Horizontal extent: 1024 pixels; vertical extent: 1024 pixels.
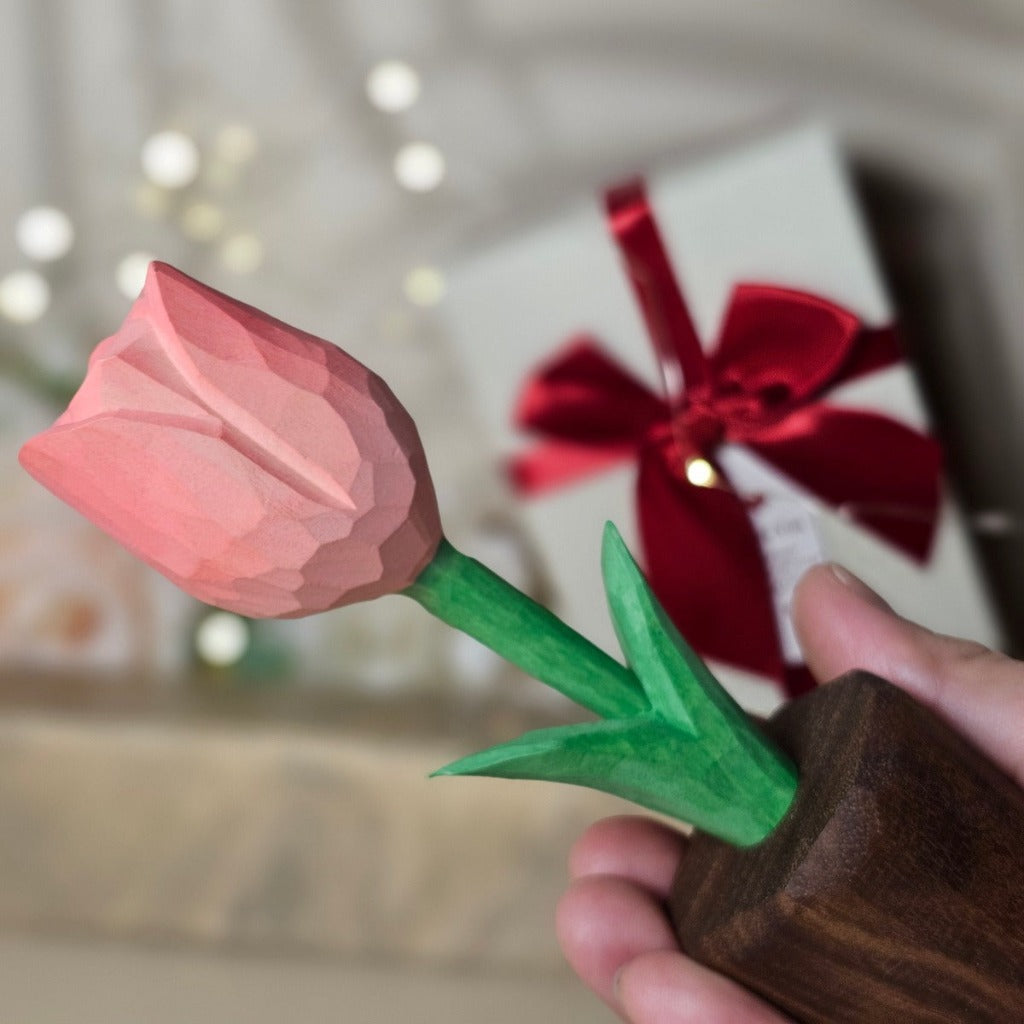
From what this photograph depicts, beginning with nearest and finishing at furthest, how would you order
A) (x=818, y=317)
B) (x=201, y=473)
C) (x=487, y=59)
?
(x=201, y=473)
(x=818, y=317)
(x=487, y=59)

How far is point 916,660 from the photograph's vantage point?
0.30m

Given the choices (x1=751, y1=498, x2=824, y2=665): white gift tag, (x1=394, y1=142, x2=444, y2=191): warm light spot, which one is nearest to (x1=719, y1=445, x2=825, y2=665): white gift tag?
(x1=751, y1=498, x2=824, y2=665): white gift tag

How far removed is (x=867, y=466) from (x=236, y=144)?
341mm

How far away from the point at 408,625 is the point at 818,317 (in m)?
0.27

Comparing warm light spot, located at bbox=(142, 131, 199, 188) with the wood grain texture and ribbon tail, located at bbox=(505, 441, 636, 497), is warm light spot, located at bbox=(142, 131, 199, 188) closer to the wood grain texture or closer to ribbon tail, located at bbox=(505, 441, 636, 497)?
ribbon tail, located at bbox=(505, 441, 636, 497)

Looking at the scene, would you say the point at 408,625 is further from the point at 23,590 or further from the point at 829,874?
the point at 829,874

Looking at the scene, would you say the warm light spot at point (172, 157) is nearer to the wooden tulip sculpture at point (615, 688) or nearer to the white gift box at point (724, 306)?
the white gift box at point (724, 306)

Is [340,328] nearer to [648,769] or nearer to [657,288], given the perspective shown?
[657,288]

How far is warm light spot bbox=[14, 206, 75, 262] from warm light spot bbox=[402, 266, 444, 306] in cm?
17

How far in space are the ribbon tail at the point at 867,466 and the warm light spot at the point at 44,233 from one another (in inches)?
14.0

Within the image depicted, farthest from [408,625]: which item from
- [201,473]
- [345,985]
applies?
[201,473]

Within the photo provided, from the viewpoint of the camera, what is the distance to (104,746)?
0.54 m

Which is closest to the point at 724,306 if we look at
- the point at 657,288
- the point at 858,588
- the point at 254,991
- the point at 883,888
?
the point at 657,288

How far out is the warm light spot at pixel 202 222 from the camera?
56 centimetres
